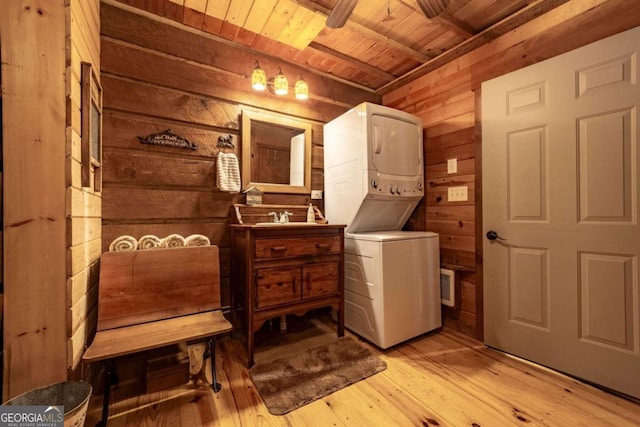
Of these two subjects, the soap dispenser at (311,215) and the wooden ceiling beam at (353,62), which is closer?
the wooden ceiling beam at (353,62)

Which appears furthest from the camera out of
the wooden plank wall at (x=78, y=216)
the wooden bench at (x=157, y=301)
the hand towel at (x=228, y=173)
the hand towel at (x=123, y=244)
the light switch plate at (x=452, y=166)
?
the light switch plate at (x=452, y=166)

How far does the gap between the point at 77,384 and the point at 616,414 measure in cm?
252

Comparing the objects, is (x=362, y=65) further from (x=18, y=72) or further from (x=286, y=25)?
(x=18, y=72)

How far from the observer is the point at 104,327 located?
142 cm

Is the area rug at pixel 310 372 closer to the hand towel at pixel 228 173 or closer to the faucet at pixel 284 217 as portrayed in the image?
the faucet at pixel 284 217

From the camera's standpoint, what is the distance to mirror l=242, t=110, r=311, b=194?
2184 millimetres

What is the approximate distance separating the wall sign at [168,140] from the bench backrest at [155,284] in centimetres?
79

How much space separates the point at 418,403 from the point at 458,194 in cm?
161

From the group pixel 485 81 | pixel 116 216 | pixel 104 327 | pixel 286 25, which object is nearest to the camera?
pixel 104 327

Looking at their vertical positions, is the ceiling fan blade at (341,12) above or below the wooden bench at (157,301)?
above

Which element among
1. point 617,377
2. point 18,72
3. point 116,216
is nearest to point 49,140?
point 18,72

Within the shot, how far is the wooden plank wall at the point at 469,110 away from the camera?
1576mm

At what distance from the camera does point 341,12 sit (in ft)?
4.77

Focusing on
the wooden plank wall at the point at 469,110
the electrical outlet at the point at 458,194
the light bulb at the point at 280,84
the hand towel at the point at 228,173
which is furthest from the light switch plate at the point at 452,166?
the hand towel at the point at 228,173
